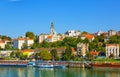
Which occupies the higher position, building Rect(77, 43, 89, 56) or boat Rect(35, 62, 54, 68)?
building Rect(77, 43, 89, 56)

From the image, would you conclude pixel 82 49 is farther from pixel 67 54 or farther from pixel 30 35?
pixel 30 35

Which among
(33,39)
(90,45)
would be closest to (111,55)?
(90,45)

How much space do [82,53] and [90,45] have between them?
248cm

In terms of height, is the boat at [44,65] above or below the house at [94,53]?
below

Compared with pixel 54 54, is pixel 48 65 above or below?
below

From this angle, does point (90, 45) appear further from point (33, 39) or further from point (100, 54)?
point (33, 39)

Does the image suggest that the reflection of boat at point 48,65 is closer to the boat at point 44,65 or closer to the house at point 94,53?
the boat at point 44,65

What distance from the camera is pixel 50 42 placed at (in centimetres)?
5484

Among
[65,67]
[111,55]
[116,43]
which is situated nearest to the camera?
[65,67]

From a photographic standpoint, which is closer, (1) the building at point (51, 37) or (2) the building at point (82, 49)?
(2) the building at point (82, 49)

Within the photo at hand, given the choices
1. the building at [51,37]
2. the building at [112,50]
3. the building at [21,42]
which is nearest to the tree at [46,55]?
the building at [112,50]

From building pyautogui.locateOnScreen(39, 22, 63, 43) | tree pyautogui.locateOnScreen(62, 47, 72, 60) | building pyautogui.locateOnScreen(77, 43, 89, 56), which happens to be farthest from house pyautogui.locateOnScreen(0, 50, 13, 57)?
tree pyautogui.locateOnScreen(62, 47, 72, 60)

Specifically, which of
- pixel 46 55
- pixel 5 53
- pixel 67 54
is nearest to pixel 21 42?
pixel 5 53

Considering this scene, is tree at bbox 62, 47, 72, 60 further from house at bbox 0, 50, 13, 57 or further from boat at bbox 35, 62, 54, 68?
house at bbox 0, 50, 13, 57
